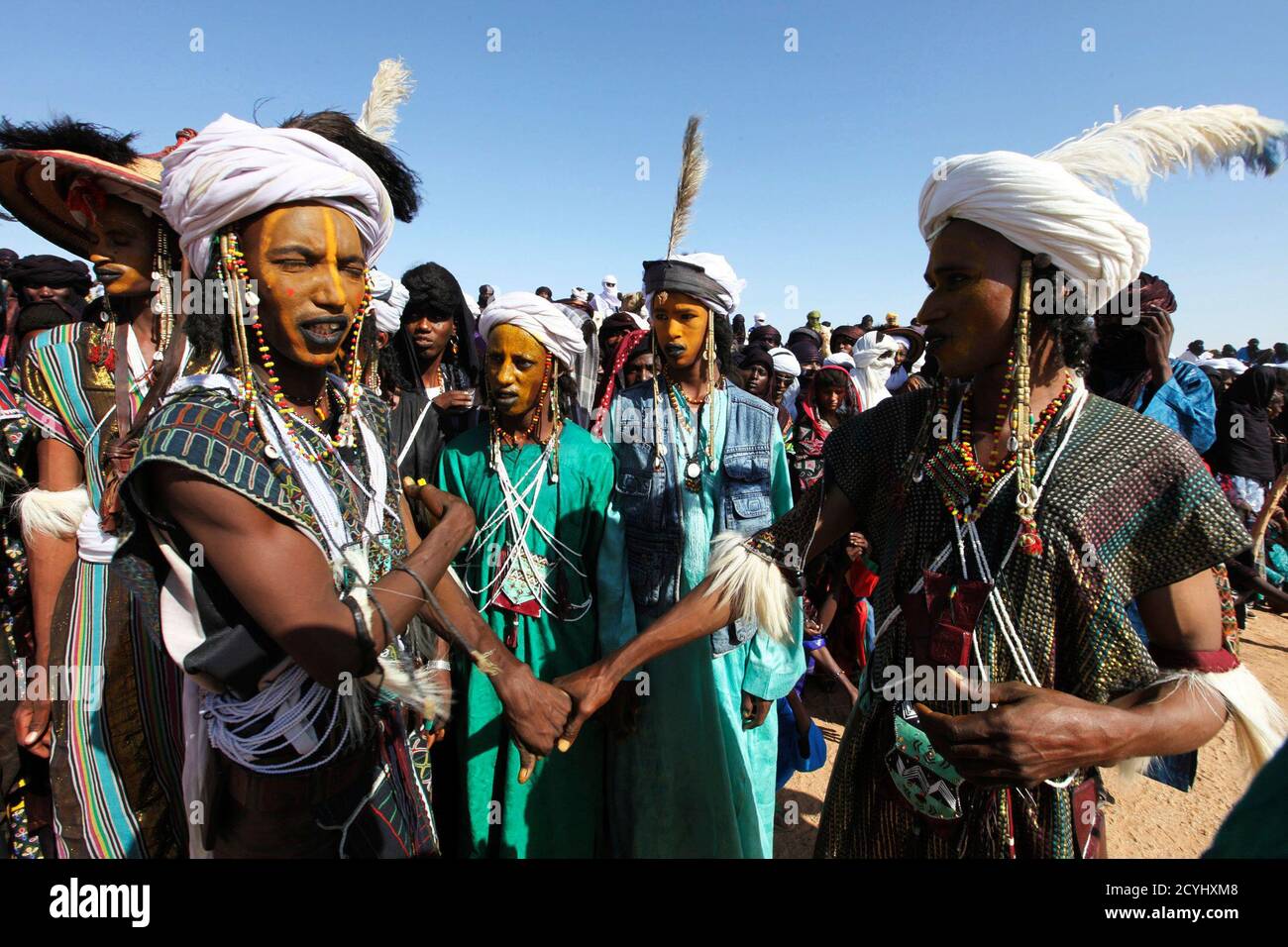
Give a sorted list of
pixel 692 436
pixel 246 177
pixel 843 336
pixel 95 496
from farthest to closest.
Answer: pixel 843 336 < pixel 692 436 < pixel 95 496 < pixel 246 177

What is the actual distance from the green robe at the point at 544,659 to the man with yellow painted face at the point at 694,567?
0.13 metres

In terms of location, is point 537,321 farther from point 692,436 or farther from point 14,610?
point 14,610

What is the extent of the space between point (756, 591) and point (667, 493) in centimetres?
140

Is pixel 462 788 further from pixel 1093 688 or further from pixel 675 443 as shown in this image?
pixel 1093 688

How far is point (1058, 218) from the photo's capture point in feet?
5.49

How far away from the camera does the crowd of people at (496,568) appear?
1.59 metres

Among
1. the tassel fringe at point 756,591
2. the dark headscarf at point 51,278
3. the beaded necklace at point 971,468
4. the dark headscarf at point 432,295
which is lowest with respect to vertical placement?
the tassel fringe at point 756,591

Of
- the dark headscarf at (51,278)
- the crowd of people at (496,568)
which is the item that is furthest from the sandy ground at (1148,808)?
the dark headscarf at (51,278)

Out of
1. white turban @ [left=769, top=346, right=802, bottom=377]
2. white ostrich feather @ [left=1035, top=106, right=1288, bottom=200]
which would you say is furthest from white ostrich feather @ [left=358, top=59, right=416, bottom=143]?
white turban @ [left=769, top=346, right=802, bottom=377]

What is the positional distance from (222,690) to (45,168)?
1.93 m

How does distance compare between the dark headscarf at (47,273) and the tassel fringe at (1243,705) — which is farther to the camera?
the dark headscarf at (47,273)

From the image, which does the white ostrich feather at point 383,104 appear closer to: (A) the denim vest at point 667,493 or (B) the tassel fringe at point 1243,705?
(A) the denim vest at point 667,493

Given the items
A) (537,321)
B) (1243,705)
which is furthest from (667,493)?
(1243,705)
